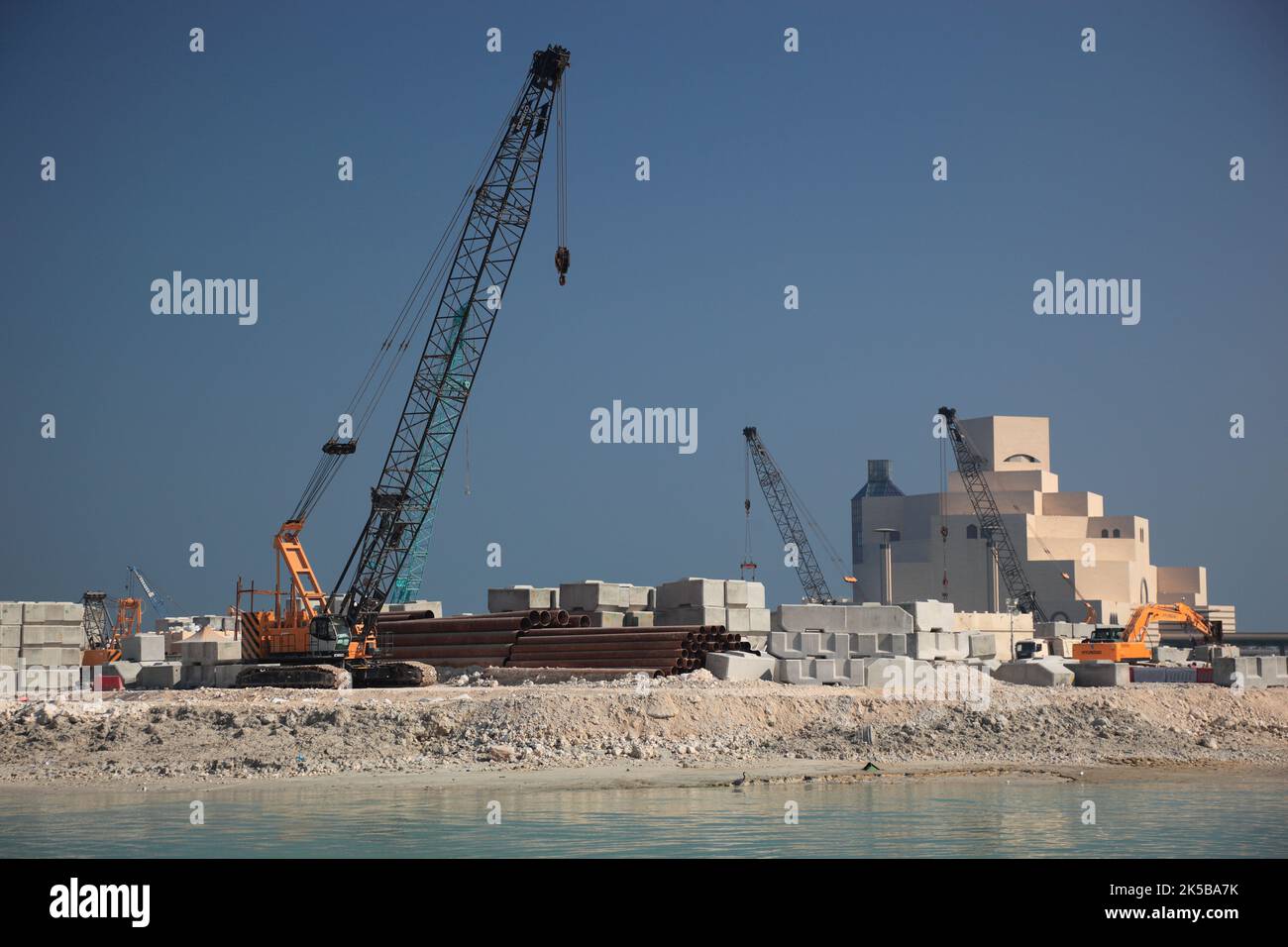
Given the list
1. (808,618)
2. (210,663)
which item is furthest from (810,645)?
(210,663)

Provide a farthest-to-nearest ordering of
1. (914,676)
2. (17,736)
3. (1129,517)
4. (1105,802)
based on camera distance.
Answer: (1129,517) → (914,676) → (17,736) → (1105,802)

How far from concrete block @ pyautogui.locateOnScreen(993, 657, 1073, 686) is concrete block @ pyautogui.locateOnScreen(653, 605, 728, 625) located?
8745 millimetres

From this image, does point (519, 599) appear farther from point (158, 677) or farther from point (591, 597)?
point (158, 677)

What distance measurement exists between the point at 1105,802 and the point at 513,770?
10.3m

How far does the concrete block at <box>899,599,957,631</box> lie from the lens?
41.8 metres

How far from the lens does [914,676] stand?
34.1m

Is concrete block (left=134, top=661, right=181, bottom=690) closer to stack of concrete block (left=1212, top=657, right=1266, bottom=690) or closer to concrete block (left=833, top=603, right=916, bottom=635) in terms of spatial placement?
concrete block (left=833, top=603, right=916, bottom=635)

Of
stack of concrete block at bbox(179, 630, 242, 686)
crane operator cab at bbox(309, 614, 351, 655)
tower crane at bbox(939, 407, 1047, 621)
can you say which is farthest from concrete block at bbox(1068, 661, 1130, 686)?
tower crane at bbox(939, 407, 1047, 621)

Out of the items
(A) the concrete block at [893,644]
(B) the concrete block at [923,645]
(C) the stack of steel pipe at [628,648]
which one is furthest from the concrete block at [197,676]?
(B) the concrete block at [923,645]

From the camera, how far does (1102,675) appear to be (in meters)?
40.5

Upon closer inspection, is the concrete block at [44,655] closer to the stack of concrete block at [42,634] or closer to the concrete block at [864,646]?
the stack of concrete block at [42,634]

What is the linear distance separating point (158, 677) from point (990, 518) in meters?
80.2
